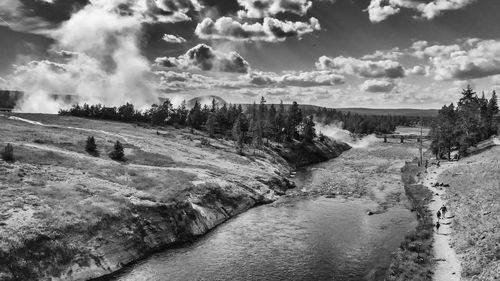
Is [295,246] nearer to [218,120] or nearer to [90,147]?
[90,147]

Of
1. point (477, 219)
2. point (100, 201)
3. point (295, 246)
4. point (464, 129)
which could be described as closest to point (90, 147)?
point (100, 201)

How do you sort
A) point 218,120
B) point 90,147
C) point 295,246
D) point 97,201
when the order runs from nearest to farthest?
point 295,246, point 97,201, point 90,147, point 218,120

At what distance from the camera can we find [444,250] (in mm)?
46094

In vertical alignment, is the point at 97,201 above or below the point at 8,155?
below

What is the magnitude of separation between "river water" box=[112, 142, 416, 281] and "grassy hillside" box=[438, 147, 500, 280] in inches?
305

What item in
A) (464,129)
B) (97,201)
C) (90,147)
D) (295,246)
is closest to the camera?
(295,246)

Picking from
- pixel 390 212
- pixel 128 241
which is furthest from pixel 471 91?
pixel 128 241

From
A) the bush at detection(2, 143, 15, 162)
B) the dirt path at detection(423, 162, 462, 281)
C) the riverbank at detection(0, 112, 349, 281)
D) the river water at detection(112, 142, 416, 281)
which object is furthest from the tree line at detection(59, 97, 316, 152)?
the bush at detection(2, 143, 15, 162)

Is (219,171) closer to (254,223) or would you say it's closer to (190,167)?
(190,167)

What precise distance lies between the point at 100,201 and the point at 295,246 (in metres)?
27.1

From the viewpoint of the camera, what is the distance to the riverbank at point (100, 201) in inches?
1672

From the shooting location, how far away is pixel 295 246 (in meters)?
52.8

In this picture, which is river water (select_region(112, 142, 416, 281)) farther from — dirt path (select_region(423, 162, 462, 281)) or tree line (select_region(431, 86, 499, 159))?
tree line (select_region(431, 86, 499, 159))

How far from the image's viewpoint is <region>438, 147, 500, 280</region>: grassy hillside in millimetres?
37688
